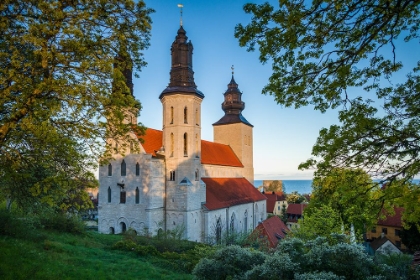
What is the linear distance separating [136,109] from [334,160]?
4.71m

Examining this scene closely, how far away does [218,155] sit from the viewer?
33.1m

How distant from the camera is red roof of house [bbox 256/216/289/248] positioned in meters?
20.4

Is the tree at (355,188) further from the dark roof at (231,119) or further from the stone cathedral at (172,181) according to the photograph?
the dark roof at (231,119)

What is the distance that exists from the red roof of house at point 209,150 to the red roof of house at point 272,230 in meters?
9.01

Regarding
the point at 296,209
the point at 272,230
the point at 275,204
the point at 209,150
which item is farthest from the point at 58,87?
the point at 275,204

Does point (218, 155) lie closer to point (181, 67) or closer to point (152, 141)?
point (152, 141)

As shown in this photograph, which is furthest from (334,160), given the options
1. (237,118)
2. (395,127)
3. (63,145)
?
(237,118)

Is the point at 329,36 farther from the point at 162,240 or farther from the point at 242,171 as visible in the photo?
the point at 242,171

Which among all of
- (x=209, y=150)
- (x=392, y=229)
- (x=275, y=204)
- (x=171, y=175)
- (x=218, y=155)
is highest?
(x=209, y=150)

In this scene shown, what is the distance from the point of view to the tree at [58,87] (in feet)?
18.2

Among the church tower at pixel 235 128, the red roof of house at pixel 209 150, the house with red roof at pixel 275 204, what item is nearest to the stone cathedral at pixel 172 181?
the red roof of house at pixel 209 150

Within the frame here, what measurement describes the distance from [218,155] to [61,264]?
25237mm

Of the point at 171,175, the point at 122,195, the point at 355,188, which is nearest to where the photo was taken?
the point at 355,188

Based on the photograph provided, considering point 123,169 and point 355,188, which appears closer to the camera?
point 355,188
